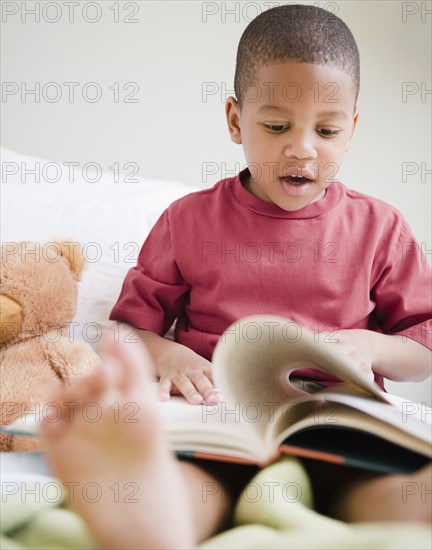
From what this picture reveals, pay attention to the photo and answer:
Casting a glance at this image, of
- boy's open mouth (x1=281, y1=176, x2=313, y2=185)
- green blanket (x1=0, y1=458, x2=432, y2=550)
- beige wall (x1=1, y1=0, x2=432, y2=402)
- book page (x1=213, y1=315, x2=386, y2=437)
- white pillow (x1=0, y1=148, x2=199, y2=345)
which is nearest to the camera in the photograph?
green blanket (x1=0, y1=458, x2=432, y2=550)

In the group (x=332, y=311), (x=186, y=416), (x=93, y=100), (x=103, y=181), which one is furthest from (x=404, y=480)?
(x=93, y=100)

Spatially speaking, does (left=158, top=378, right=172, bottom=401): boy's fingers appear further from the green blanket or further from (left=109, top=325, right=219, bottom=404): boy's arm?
the green blanket

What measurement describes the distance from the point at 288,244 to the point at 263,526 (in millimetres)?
502

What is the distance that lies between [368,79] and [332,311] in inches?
39.6

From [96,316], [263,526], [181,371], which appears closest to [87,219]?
[96,316]

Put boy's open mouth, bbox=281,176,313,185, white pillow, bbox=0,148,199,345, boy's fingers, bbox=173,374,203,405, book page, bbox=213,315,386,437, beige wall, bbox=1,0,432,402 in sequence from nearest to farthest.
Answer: book page, bbox=213,315,386,437 < boy's fingers, bbox=173,374,203,405 < boy's open mouth, bbox=281,176,313,185 < white pillow, bbox=0,148,199,345 < beige wall, bbox=1,0,432,402

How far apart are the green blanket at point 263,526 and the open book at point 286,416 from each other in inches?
1.1

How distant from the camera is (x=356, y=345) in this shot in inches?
34.3

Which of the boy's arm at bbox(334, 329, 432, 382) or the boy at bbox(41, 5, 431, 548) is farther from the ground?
the boy at bbox(41, 5, 431, 548)

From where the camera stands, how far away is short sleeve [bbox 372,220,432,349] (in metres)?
0.97

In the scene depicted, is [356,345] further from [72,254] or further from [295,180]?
[72,254]

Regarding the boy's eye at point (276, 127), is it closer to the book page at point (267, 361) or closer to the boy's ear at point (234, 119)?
the boy's ear at point (234, 119)

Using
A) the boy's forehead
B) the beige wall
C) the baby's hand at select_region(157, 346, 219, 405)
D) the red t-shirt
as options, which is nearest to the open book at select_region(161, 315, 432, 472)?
the baby's hand at select_region(157, 346, 219, 405)

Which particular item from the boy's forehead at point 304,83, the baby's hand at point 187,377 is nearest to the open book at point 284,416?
the baby's hand at point 187,377
